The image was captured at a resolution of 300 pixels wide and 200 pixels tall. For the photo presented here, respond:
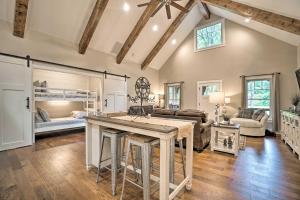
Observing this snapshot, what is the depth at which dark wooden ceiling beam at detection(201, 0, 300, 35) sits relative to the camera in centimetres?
387

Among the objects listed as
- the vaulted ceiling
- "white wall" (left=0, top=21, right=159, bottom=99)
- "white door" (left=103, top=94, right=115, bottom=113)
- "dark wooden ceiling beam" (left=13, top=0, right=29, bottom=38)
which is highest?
the vaulted ceiling

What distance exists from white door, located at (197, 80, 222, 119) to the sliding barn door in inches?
138

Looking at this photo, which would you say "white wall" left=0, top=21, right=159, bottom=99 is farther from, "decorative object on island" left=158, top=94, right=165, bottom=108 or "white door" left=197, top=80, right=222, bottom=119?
"white door" left=197, top=80, right=222, bottom=119

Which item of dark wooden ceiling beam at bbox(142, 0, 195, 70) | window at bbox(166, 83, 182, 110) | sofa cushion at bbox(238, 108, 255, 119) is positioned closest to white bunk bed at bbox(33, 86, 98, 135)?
dark wooden ceiling beam at bbox(142, 0, 195, 70)

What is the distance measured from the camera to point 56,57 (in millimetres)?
4758

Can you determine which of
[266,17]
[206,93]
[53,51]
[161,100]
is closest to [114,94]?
[53,51]

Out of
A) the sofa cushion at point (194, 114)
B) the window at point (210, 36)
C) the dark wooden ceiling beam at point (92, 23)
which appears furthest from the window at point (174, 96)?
the dark wooden ceiling beam at point (92, 23)

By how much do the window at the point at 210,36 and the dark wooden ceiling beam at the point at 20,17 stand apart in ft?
21.3

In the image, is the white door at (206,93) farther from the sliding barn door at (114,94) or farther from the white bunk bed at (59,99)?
the white bunk bed at (59,99)

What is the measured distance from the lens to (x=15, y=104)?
3715mm

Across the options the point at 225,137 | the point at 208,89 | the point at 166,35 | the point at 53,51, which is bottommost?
the point at 225,137

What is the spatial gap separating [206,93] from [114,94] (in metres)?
4.23

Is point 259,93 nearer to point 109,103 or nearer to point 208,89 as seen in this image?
point 208,89

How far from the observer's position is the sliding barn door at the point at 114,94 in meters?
6.04
